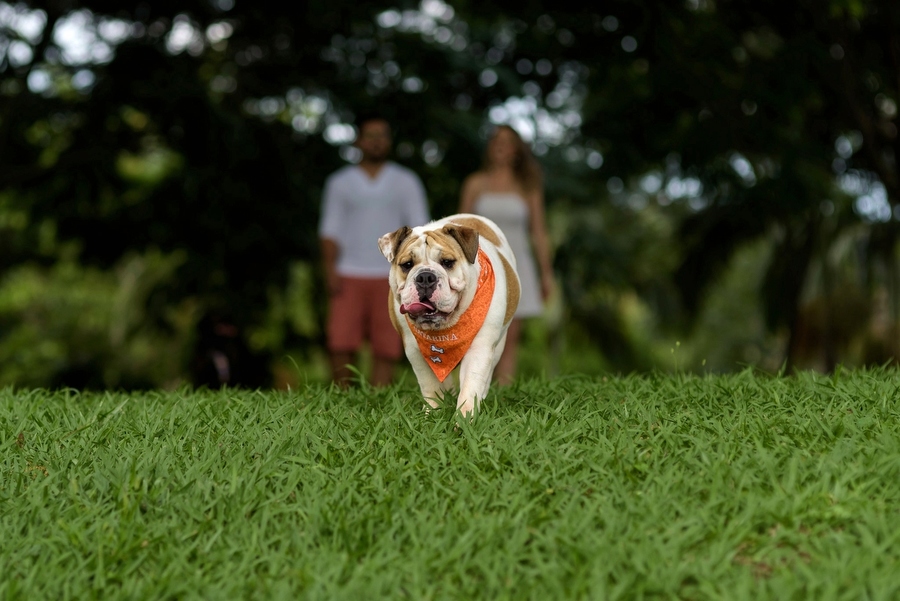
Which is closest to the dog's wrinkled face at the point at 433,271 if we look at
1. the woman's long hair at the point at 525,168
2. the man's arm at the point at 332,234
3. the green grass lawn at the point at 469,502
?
the green grass lawn at the point at 469,502

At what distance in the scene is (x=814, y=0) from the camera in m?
9.51

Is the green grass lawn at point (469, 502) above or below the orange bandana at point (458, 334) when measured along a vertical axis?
below

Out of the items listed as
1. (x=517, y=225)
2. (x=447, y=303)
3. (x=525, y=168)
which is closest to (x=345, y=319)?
(x=517, y=225)

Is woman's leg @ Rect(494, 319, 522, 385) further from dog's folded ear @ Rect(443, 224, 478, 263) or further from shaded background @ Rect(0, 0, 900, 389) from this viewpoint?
dog's folded ear @ Rect(443, 224, 478, 263)

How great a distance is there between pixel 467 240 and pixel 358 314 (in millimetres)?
2877

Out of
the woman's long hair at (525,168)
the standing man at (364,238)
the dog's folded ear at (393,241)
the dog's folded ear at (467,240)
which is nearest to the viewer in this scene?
the dog's folded ear at (467,240)

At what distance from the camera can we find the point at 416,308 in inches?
164

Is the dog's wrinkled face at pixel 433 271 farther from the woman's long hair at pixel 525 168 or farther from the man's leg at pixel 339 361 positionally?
the woman's long hair at pixel 525 168

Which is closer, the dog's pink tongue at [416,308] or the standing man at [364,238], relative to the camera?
the dog's pink tongue at [416,308]

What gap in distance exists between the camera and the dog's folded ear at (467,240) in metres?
4.30

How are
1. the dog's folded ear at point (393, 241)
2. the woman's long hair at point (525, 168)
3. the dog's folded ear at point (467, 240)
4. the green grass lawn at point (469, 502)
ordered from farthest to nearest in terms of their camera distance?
the woman's long hair at point (525, 168)
the dog's folded ear at point (393, 241)
the dog's folded ear at point (467, 240)
the green grass lawn at point (469, 502)

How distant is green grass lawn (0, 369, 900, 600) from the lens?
314cm

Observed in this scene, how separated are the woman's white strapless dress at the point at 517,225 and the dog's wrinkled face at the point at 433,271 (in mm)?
2669

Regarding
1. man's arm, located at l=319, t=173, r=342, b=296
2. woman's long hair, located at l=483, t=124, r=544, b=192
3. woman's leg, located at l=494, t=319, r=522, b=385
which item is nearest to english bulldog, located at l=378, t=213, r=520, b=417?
woman's leg, located at l=494, t=319, r=522, b=385
